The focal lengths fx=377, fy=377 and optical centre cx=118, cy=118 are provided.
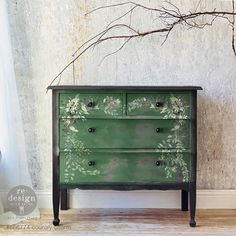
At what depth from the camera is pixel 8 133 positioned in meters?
2.64

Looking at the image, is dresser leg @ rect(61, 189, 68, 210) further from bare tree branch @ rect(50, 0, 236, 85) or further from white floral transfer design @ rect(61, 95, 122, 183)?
bare tree branch @ rect(50, 0, 236, 85)

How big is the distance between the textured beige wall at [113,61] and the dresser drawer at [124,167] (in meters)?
0.48

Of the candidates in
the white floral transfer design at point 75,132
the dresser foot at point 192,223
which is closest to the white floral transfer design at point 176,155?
the dresser foot at point 192,223

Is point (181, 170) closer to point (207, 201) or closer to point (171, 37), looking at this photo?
point (207, 201)

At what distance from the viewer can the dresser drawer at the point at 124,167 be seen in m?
2.53

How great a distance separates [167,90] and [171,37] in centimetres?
63

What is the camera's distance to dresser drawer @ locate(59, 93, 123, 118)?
8.22 feet

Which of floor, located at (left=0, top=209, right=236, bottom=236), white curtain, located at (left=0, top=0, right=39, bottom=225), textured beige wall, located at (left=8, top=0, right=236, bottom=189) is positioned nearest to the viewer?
floor, located at (left=0, top=209, right=236, bottom=236)

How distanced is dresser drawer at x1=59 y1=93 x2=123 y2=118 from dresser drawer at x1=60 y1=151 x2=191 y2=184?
269 millimetres

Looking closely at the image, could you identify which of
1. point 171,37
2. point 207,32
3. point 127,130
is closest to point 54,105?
point 127,130

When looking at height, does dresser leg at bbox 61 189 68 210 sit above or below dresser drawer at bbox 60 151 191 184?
below

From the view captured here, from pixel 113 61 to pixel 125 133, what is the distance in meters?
0.69

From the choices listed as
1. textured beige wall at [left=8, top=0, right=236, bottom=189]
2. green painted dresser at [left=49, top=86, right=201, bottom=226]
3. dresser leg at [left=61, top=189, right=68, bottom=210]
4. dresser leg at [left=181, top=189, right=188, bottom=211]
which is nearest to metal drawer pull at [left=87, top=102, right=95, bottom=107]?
green painted dresser at [left=49, top=86, right=201, bottom=226]

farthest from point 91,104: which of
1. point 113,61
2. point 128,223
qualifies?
point 128,223
